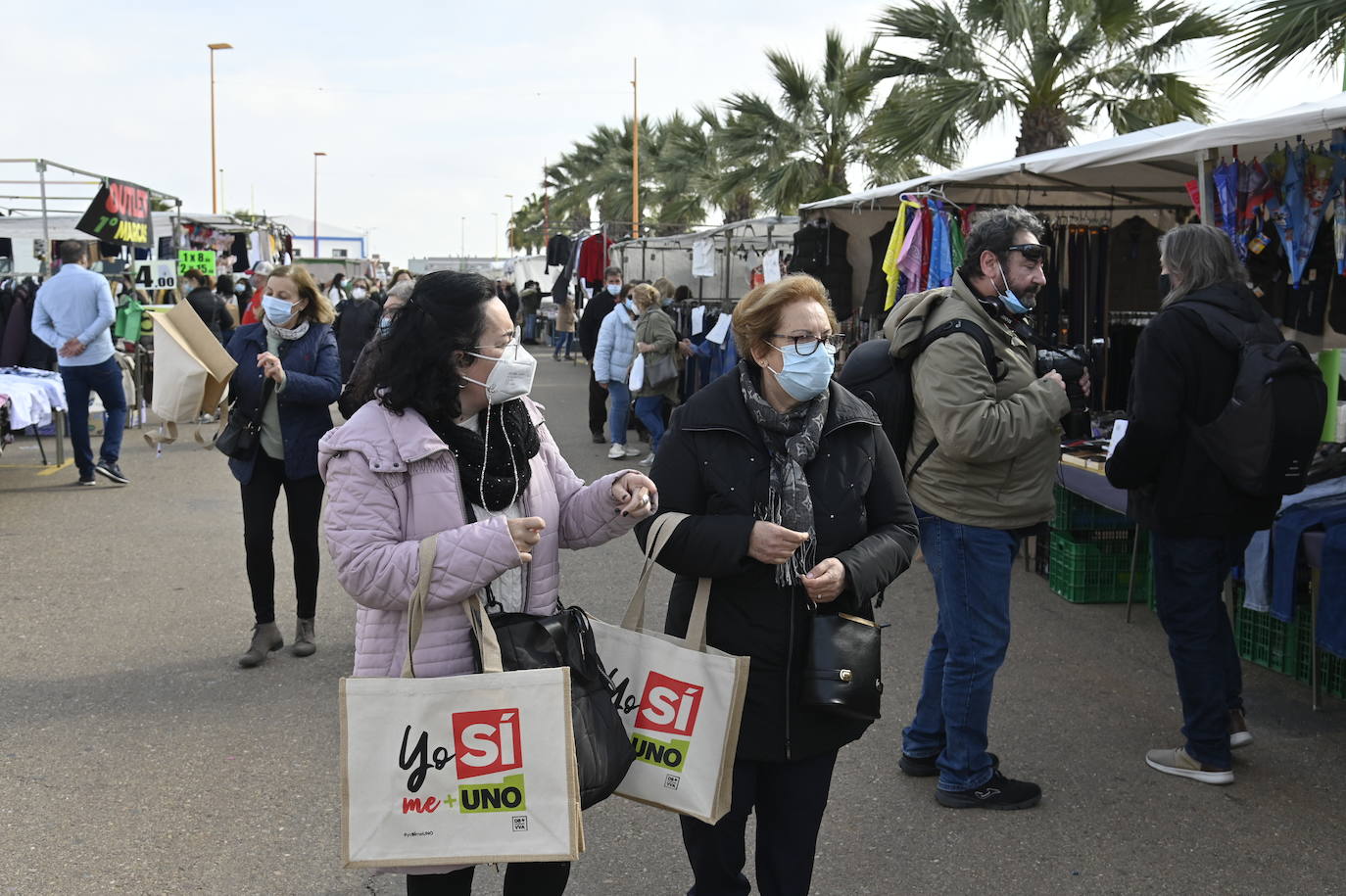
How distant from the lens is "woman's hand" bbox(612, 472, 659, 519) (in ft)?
9.14

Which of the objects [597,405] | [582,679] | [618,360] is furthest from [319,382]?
[597,405]

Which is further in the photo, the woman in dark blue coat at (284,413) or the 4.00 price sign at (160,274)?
the 4.00 price sign at (160,274)

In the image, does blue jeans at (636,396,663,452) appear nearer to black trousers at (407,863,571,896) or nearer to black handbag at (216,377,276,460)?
black handbag at (216,377,276,460)

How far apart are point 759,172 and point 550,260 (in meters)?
4.38

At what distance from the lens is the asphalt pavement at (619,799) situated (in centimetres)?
375

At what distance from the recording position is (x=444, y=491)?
2.57 meters

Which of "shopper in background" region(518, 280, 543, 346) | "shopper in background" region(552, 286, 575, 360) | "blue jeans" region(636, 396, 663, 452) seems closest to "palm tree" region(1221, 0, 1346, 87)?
"blue jeans" region(636, 396, 663, 452)

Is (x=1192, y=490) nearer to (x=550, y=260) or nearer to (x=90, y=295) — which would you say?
(x=90, y=295)

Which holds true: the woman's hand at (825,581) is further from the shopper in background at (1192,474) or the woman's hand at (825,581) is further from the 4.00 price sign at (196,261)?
the 4.00 price sign at (196,261)

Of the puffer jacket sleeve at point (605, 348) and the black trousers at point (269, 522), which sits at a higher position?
the puffer jacket sleeve at point (605, 348)

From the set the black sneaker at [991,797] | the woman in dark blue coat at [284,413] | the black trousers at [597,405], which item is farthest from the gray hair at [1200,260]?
the black trousers at [597,405]

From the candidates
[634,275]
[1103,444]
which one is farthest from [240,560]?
[634,275]

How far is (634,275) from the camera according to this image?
18438mm

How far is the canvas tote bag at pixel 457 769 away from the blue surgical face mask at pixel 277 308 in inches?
138
